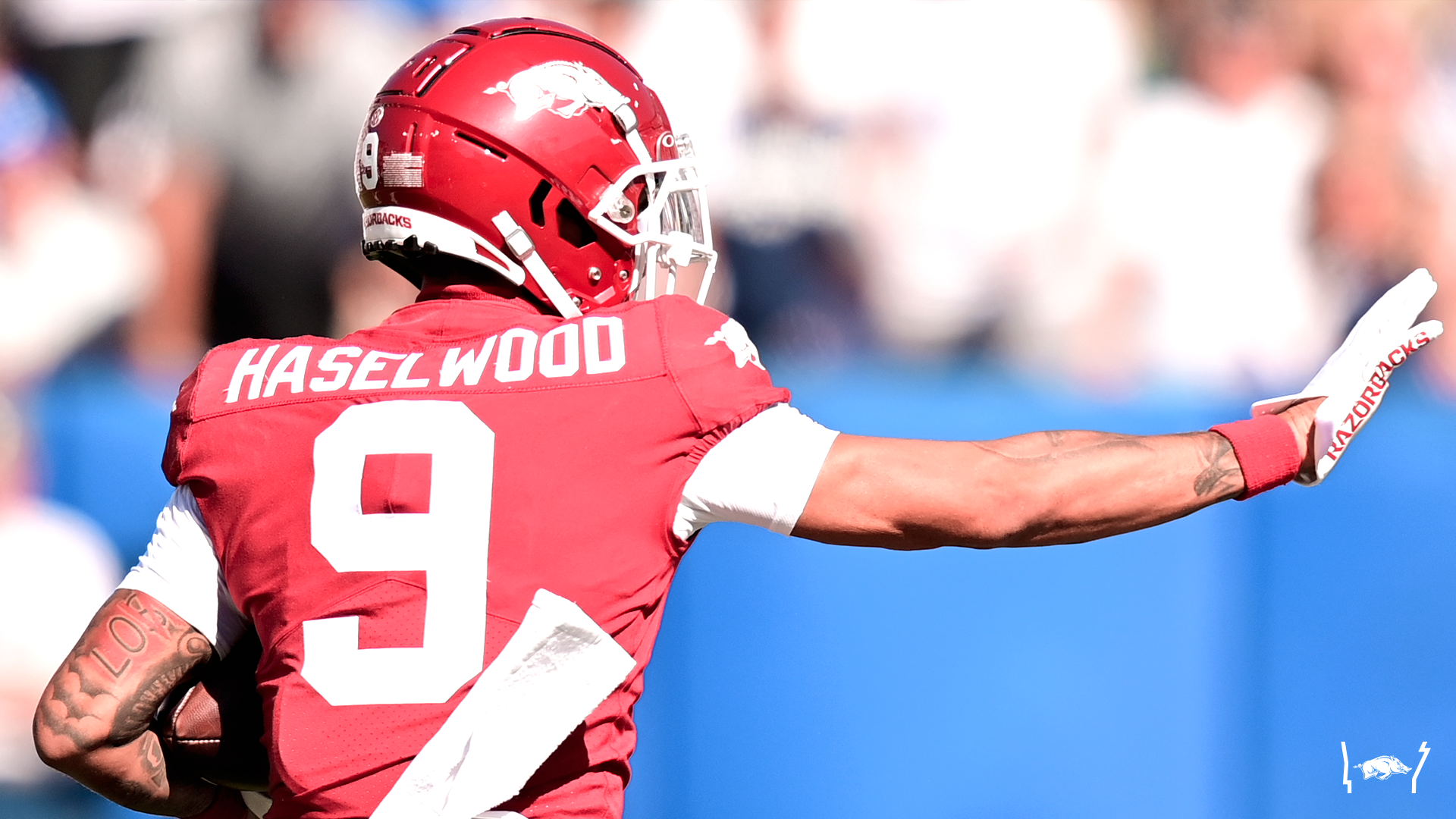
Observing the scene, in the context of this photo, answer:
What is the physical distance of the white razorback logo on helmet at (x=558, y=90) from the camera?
1495 mm

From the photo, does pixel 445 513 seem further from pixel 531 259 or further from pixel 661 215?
pixel 661 215

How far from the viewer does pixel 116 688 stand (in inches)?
55.1

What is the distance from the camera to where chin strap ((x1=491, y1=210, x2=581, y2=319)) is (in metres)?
1.47

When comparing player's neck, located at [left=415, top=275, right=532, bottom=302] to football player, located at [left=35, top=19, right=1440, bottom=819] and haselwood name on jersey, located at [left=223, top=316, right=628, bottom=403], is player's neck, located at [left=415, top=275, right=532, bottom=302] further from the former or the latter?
haselwood name on jersey, located at [left=223, top=316, right=628, bottom=403]

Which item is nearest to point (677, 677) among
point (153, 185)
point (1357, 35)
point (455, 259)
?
point (455, 259)

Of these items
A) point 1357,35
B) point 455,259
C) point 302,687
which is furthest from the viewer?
point 1357,35

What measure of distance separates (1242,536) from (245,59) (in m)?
2.05

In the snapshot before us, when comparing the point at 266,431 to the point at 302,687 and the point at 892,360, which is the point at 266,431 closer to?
the point at 302,687

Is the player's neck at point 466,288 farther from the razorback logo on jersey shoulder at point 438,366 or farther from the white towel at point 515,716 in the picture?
the white towel at point 515,716

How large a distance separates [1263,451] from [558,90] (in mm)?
864

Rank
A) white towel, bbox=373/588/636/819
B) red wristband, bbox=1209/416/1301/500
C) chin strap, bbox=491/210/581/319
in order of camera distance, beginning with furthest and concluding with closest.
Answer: chin strap, bbox=491/210/581/319
red wristband, bbox=1209/416/1301/500
white towel, bbox=373/588/636/819

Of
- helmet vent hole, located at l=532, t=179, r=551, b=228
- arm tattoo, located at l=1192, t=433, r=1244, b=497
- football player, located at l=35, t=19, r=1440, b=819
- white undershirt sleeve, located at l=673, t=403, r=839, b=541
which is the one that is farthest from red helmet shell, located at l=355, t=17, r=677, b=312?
arm tattoo, located at l=1192, t=433, r=1244, b=497

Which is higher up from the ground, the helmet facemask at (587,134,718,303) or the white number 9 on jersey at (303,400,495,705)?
Answer: the helmet facemask at (587,134,718,303)

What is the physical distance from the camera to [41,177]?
247 cm
